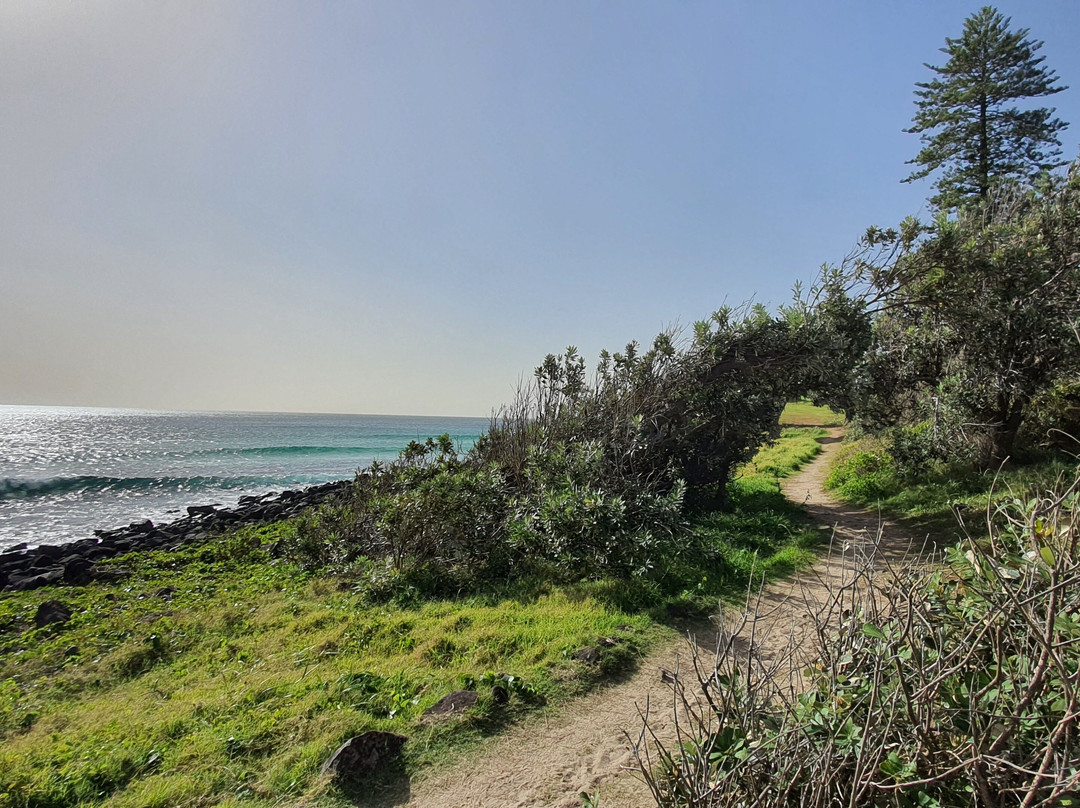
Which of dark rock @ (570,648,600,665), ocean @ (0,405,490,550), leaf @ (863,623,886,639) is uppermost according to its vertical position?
leaf @ (863,623,886,639)

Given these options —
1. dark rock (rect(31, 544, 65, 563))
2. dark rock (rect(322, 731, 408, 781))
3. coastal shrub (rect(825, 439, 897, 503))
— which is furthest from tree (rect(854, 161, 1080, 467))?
dark rock (rect(31, 544, 65, 563))

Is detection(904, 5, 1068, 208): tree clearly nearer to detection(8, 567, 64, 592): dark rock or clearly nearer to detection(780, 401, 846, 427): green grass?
detection(780, 401, 846, 427): green grass

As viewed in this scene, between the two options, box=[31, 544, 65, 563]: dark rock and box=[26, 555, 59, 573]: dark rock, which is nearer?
box=[26, 555, 59, 573]: dark rock

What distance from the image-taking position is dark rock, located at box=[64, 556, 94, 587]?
36.3 feet

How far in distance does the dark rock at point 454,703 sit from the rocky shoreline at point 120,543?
34.8 feet

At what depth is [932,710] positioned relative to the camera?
6.75 feet

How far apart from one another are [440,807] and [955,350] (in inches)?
460

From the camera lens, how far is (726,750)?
2553mm

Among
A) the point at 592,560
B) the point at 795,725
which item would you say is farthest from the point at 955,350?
the point at 795,725

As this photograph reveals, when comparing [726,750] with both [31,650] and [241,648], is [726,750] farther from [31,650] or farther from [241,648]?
[31,650]

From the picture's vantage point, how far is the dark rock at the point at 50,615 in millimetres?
8383

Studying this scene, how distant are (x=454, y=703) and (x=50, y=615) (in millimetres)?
7969

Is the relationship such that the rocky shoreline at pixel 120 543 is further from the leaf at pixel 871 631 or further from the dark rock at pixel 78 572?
the leaf at pixel 871 631

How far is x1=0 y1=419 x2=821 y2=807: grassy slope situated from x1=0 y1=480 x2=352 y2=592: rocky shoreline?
3.99ft
